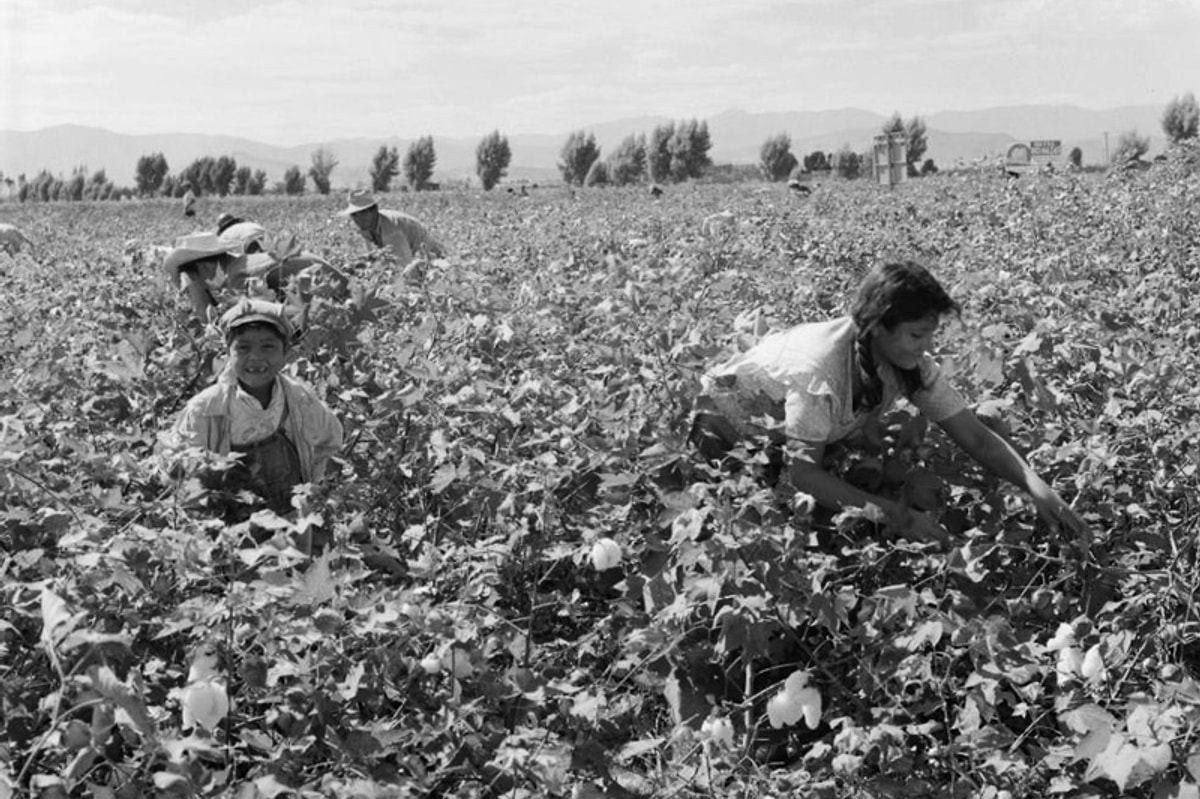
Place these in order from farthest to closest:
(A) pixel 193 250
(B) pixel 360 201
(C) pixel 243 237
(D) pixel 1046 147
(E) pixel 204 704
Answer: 1. (D) pixel 1046 147
2. (B) pixel 360 201
3. (C) pixel 243 237
4. (A) pixel 193 250
5. (E) pixel 204 704

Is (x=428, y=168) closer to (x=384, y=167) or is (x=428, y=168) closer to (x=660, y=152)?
(x=384, y=167)

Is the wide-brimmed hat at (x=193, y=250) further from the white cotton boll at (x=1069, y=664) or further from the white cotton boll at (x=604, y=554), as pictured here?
the white cotton boll at (x=1069, y=664)

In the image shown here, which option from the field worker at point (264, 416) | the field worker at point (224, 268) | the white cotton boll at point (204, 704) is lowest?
the white cotton boll at point (204, 704)

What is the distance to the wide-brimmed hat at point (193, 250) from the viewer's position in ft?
12.8

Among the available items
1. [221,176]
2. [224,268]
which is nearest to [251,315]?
[224,268]

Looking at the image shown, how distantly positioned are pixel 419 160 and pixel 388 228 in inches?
1639

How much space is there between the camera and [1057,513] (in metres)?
2.45

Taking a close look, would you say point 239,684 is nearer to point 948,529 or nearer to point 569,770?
point 569,770

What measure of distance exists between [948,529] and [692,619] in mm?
689

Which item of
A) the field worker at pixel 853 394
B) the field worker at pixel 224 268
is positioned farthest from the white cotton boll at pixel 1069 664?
the field worker at pixel 224 268

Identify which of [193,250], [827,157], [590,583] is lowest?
[590,583]

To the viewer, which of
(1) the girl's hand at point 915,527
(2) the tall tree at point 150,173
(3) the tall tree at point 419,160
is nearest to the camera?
(1) the girl's hand at point 915,527

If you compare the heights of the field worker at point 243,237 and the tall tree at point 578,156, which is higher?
→ the tall tree at point 578,156

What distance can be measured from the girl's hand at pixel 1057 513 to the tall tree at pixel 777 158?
32.9 m
